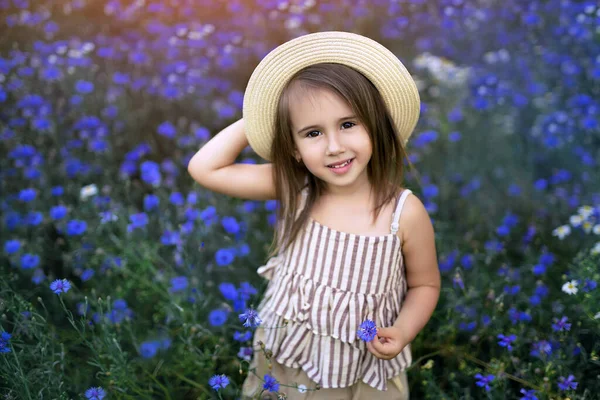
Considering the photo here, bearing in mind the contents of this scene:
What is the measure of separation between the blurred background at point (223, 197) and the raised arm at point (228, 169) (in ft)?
0.86

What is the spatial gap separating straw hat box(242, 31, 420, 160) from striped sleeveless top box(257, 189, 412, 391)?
27 centimetres

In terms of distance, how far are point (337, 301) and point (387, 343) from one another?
6.9 inches

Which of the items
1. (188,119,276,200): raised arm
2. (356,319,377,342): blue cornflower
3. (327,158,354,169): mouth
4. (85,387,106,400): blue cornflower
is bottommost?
(85,387,106,400): blue cornflower

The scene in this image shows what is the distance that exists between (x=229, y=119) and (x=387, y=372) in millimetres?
2013

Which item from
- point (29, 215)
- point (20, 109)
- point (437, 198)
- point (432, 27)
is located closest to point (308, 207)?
point (437, 198)

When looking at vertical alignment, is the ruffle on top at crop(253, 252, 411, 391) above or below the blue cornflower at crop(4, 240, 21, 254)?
above

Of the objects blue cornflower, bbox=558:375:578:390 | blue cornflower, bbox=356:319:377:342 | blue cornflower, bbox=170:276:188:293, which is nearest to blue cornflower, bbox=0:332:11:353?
blue cornflower, bbox=170:276:188:293

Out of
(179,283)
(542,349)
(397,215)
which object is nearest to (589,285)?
(542,349)

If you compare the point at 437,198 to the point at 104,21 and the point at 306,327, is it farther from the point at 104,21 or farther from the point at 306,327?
the point at 104,21

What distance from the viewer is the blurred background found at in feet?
6.27

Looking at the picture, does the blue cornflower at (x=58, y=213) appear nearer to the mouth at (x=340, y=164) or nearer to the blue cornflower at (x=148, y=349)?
the blue cornflower at (x=148, y=349)

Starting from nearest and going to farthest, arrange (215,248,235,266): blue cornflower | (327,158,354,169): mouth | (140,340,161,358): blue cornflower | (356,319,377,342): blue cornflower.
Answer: (356,319,377,342): blue cornflower, (327,158,354,169): mouth, (140,340,161,358): blue cornflower, (215,248,235,266): blue cornflower

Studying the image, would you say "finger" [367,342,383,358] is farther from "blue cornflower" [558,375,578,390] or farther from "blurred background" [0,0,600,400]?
"blue cornflower" [558,375,578,390]

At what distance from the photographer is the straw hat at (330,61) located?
1557mm
